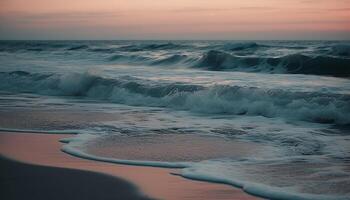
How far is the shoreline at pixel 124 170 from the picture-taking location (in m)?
4.47

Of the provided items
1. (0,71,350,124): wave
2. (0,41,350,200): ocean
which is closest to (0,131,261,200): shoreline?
(0,41,350,200): ocean

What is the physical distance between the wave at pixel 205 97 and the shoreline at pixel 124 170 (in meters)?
4.71

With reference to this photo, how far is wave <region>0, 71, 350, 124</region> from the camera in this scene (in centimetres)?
973

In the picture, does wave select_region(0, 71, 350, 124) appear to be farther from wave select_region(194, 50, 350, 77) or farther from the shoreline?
wave select_region(194, 50, 350, 77)

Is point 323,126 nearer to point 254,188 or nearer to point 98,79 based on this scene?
point 254,188

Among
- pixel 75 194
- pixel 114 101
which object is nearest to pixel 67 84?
pixel 114 101

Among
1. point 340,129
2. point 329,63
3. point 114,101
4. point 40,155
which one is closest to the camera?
point 40,155

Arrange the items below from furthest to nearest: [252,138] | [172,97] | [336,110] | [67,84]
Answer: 1. [67,84]
2. [172,97]
3. [336,110]
4. [252,138]

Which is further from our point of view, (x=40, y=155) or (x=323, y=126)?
(x=323, y=126)

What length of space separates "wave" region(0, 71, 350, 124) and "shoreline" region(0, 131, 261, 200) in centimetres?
471

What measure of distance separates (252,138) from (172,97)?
5046 millimetres

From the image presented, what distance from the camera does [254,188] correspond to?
4547mm

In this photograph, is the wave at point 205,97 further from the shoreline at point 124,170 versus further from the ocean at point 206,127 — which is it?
the shoreline at point 124,170

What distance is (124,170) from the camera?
5.33 meters
